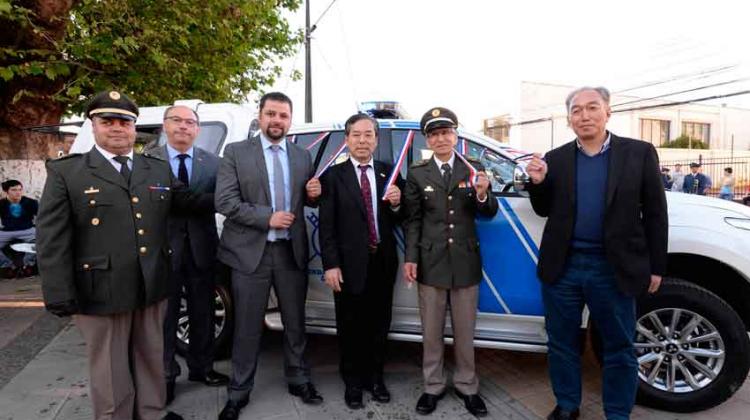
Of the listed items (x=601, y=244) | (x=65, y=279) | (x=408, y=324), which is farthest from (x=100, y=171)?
(x=601, y=244)

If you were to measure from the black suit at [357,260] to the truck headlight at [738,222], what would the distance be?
2.07 metres

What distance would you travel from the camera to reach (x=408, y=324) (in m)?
3.35

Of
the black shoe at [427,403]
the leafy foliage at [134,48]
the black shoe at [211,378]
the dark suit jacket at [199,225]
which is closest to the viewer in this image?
the black shoe at [427,403]

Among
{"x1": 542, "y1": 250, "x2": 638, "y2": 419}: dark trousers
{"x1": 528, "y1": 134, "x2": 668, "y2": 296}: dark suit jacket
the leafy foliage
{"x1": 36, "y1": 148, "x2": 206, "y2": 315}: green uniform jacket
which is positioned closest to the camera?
{"x1": 36, "y1": 148, "x2": 206, "y2": 315}: green uniform jacket

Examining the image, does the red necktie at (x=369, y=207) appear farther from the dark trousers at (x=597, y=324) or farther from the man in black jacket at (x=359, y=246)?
the dark trousers at (x=597, y=324)

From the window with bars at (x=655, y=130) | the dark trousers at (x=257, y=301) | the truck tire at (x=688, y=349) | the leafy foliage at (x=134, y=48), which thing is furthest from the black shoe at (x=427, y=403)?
the window with bars at (x=655, y=130)

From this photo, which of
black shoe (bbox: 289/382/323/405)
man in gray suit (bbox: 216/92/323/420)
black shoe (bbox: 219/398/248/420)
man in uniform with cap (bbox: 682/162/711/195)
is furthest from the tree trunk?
man in uniform with cap (bbox: 682/162/711/195)

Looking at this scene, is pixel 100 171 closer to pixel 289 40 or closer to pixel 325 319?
pixel 325 319

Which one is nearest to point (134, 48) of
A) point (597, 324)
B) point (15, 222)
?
point (15, 222)

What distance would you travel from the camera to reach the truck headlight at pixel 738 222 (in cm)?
292

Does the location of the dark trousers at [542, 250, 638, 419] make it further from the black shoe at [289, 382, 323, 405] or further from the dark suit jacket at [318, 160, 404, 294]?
the black shoe at [289, 382, 323, 405]

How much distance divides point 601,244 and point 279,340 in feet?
9.75

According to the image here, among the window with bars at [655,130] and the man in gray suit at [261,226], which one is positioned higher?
the window with bars at [655,130]

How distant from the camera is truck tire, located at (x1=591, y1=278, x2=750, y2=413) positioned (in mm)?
2797
